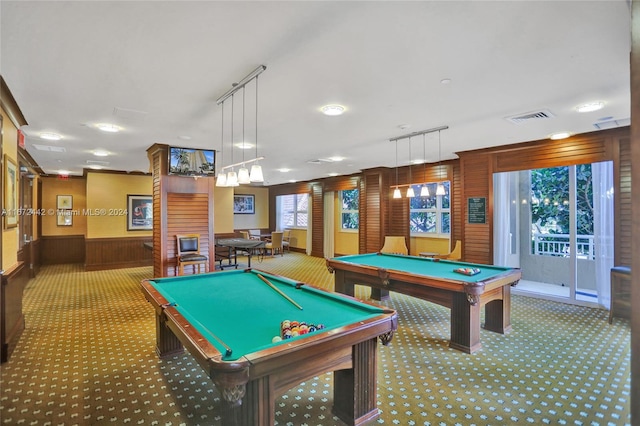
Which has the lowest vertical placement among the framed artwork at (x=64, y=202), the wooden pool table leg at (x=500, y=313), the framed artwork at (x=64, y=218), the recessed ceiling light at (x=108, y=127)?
the wooden pool table leg at (x=500, y=313)

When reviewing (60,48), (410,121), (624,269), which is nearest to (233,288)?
(60,48)

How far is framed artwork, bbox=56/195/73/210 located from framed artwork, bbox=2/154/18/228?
6411 millimetres

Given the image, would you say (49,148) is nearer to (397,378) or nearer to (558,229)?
(397,378)

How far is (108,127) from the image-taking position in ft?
15.2

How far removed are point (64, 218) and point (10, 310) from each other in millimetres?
7359

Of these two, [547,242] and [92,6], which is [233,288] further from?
[547,242]

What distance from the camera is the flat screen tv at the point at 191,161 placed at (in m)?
5.92

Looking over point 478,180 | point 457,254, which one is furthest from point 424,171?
point 457,254

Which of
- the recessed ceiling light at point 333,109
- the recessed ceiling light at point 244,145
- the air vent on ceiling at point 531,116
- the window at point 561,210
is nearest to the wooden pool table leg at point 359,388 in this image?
the recessed ceiling light at point 333,109

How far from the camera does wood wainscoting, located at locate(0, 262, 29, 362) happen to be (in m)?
3.34

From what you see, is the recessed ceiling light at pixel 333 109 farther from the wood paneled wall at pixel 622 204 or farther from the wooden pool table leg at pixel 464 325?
the wood paneled wall at pixel 622 204

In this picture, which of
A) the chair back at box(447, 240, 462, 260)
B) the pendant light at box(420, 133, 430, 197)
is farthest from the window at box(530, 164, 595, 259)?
the pendant light at box(420, 133, 430, 197)

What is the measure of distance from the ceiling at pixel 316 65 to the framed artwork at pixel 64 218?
5721mm

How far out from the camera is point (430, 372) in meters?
3.08
